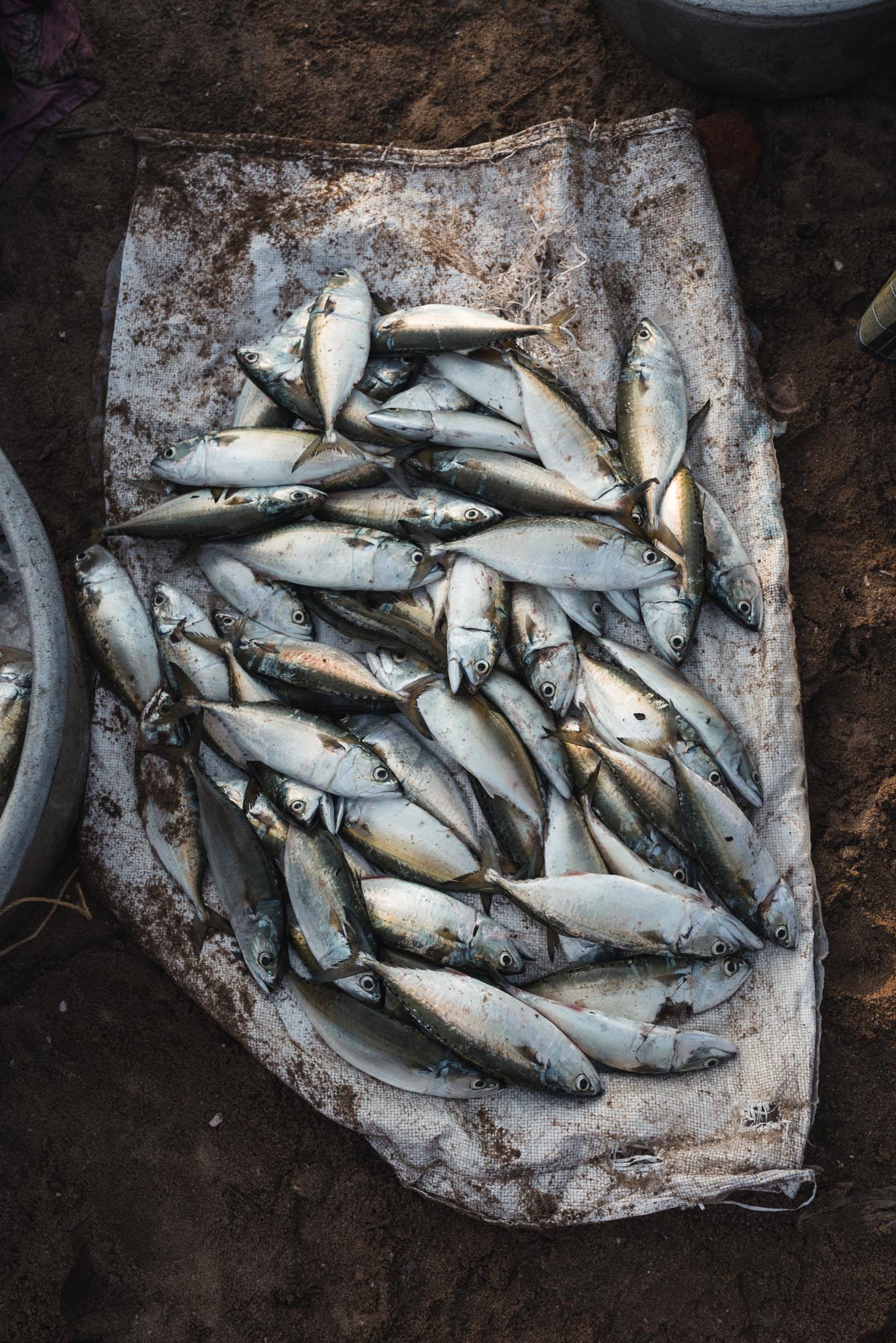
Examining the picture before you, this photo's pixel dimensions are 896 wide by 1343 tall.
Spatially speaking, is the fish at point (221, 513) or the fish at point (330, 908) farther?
the fish at point (221, 513)

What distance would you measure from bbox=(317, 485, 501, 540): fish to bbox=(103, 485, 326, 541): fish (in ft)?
0.31

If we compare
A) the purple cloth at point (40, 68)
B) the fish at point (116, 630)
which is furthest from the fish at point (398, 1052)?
the purple cloth at point (40, 68)

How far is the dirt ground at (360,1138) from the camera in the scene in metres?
3.18

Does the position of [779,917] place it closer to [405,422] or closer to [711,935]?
[711,935]

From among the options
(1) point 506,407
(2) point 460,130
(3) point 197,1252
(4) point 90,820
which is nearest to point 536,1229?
(3) point 197,1252

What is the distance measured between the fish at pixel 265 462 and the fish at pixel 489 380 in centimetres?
42

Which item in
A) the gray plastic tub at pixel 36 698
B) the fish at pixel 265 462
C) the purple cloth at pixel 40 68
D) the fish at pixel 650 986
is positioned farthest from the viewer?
the purple cloth at pixel 40 68

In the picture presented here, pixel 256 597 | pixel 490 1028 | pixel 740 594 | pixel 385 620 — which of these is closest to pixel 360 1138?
pixel 490 1028

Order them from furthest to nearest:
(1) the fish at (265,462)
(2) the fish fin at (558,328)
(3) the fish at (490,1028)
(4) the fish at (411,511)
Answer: (2) the fish fin at (558,328)
(1) the fish at (265,462)
(4) the fish at (411,511)
(3) the fish at (490,1028)

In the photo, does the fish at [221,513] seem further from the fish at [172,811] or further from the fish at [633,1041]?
the fish at [633,1041]

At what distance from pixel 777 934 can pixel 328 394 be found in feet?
7.61

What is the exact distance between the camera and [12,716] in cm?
312

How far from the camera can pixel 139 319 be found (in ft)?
12.1

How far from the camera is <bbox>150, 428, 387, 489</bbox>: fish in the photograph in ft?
10.7
